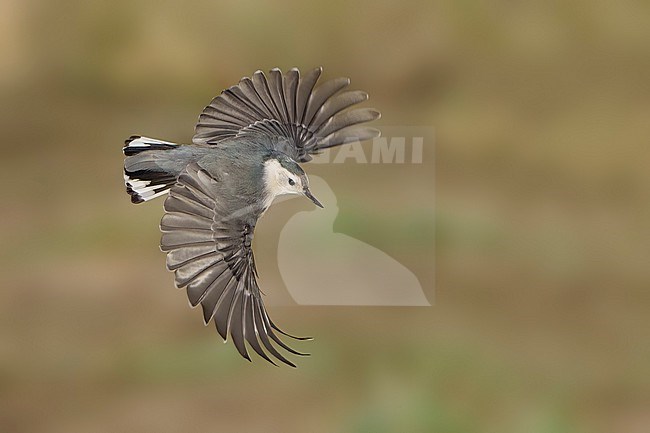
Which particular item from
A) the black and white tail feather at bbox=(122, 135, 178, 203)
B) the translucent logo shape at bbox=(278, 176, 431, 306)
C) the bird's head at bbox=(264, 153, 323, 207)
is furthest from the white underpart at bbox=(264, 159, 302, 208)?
the translucent logo shape at bbox=(278, 176, 431, 306)

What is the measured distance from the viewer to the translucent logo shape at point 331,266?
125 cm

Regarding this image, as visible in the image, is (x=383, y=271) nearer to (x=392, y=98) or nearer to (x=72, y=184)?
(x=392, y=98)

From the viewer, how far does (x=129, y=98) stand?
130cm

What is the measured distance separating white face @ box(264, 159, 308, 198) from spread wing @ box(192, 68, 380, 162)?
5 centimetres

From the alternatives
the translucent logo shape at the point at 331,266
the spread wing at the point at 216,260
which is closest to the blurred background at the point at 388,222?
the translucent logo shape at the point at 331,266

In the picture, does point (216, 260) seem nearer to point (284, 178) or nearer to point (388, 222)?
point (284, 178)

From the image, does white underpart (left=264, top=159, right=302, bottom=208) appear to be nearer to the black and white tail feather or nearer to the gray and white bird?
the gray and white bird

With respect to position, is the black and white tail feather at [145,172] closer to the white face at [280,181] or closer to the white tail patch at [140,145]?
the white tail patch at [140,145]

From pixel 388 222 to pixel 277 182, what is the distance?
38 cm

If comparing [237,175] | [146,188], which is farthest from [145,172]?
[237,175]

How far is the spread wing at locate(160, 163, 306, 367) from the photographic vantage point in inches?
33.8

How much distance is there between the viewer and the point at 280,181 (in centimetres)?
94
